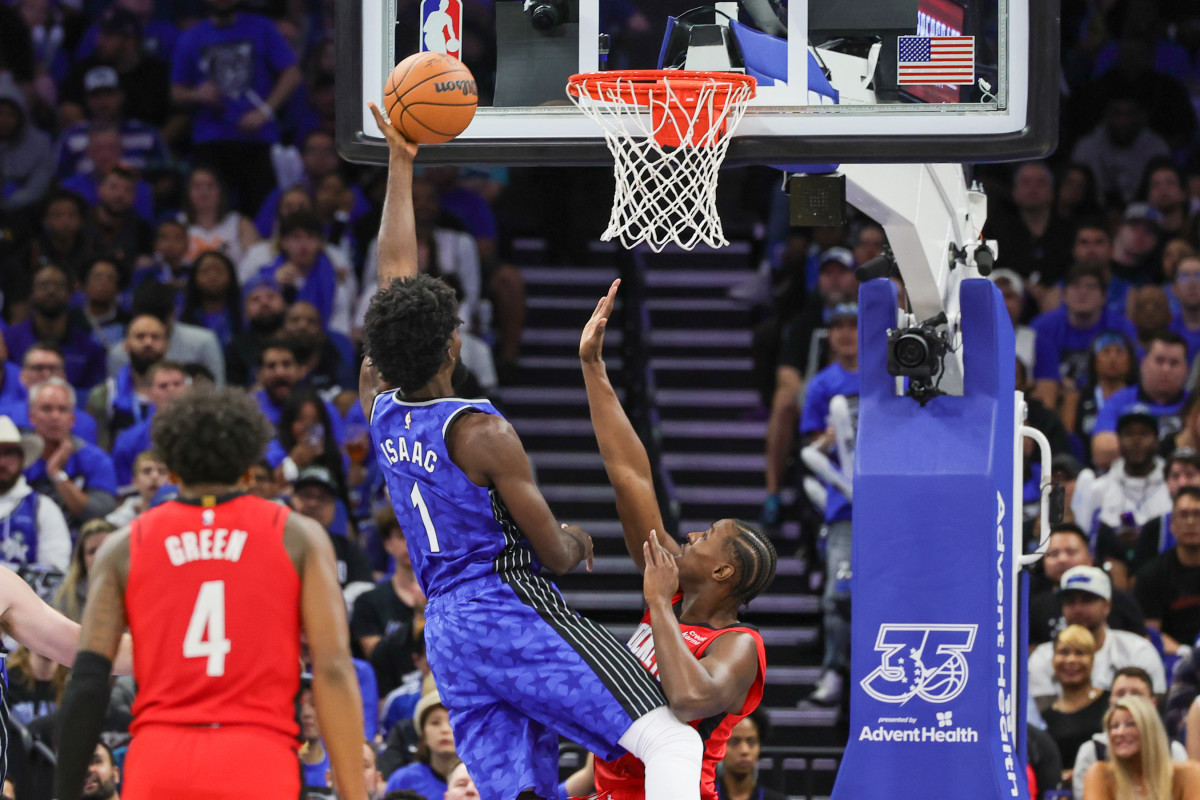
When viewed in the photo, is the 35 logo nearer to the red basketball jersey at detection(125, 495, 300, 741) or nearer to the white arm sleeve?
the red basketball jersey at detection(125, 495, 300, 741)

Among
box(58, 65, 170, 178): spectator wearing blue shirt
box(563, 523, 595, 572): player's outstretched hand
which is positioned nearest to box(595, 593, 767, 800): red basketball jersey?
box(563, 523, 595, 572): player's outstretched hand

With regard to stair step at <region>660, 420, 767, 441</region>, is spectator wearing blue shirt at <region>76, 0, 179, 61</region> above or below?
above

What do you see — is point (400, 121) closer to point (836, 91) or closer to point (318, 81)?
point (836, 91)

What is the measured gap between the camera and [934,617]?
6.85 meters

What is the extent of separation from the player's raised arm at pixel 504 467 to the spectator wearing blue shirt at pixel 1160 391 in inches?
250

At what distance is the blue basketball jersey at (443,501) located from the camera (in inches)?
212

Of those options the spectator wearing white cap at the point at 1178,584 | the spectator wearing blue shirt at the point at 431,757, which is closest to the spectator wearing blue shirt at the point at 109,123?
the spectator wearing blue shirt at the point at 431,757

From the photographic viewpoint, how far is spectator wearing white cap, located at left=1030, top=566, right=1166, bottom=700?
366 inches

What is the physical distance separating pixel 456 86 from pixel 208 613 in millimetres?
2083

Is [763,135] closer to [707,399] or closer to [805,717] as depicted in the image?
[805,717]

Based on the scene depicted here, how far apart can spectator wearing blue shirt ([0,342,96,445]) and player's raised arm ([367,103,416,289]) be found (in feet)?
18.4

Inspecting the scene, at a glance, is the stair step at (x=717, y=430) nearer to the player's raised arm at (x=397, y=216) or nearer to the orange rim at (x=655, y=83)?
the orange rim at (x=655, y=83)

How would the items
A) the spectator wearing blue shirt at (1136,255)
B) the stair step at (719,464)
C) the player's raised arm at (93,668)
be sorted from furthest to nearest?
the spectator wearing blue shirt at (1136,255)
the stair step at (719,464)
the player's raised arm at (93,668)

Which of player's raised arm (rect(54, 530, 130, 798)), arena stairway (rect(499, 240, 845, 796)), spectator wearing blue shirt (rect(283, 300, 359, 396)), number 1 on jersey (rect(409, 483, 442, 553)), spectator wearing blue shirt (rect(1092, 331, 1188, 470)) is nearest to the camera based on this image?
player's raised arm (rect(54, 530, 130, 798))
